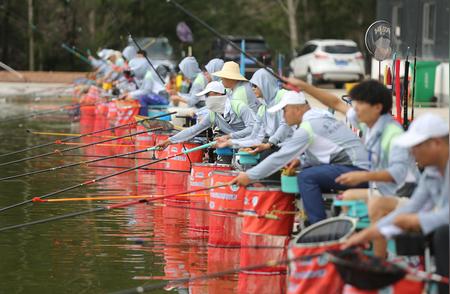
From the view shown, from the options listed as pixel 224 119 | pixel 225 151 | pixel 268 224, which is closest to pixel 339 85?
pixel 224 119

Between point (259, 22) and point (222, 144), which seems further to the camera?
point (259, 22)

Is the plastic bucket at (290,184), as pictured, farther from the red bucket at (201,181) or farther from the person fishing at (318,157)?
the red bucket at (201,181)

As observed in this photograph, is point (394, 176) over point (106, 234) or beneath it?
over

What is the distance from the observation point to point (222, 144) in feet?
42.4

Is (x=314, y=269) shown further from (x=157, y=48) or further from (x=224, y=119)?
(x=157, y=48)

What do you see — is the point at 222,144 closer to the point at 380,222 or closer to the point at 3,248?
the point at 3,248

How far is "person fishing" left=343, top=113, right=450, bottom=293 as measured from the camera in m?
7.75

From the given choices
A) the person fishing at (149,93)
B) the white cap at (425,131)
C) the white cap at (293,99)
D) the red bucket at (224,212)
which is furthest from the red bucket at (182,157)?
the person fishing at (149,93)

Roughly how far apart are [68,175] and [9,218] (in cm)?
449

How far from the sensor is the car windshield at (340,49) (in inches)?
1753

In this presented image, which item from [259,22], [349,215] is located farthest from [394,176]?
[259,22]

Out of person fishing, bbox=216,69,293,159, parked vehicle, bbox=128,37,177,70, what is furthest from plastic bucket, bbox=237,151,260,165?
parked vehicle, bbox=128,37,177,70

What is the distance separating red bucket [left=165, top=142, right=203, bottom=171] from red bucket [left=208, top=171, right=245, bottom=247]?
3.75 meters

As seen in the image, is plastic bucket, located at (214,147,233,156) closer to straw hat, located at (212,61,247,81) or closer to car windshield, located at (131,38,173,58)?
straw hat, located at (212,61,247,81)
